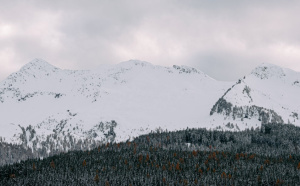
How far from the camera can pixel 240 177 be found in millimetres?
39188

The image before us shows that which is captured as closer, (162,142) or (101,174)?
(101,174)

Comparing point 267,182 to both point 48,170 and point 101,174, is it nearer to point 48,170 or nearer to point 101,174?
point 101,174

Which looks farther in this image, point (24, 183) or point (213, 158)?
point (213, 158)

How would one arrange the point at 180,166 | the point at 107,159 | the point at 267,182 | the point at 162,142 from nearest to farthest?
the point at 267,182
the point at 180,166
the point at 107,159
the point at 162,142

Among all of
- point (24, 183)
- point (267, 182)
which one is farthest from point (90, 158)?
point (267, 182)

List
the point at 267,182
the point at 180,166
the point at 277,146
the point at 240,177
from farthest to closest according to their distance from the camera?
the point at 277,146 → the point at 180,166 → the point at 240,177 → the point at 267,182

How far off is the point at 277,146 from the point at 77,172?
49.2 m

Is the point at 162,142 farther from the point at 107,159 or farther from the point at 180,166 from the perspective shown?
the point at 180,166

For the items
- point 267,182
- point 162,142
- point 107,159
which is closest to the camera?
point 267,182

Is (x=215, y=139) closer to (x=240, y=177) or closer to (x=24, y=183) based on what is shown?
(x=240, y=177)

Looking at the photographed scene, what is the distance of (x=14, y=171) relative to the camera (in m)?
46.9

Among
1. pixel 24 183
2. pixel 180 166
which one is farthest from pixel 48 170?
pixel 180 166

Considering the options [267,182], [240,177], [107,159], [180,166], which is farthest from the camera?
[107,159]

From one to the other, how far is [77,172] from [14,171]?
32.2 ft
